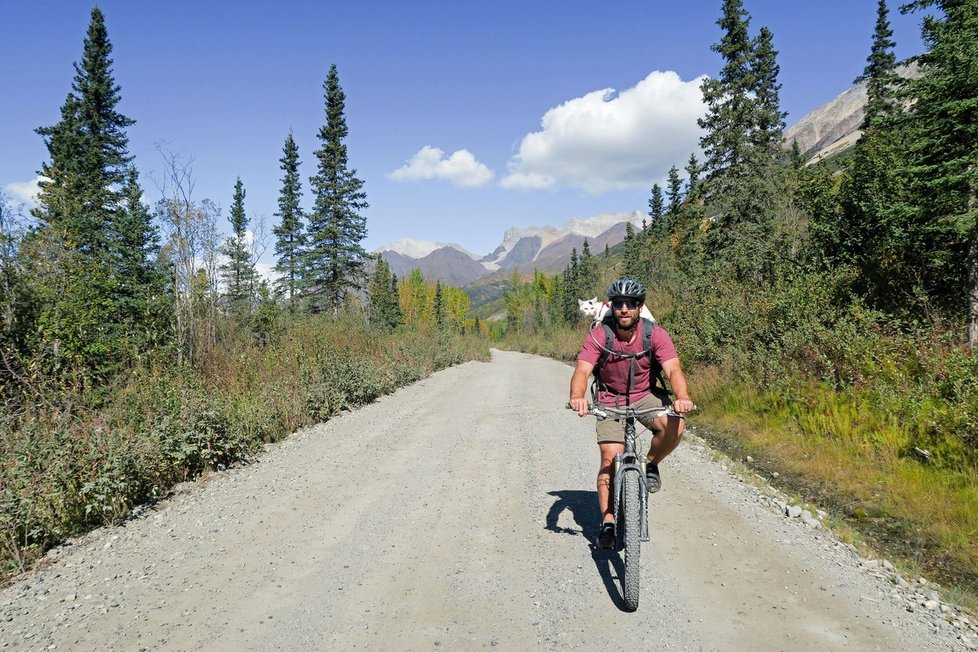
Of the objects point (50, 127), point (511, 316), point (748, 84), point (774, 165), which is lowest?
point (511, 316)

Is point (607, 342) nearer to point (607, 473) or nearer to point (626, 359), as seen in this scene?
point (626, 359)

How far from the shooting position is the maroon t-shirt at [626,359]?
420cm

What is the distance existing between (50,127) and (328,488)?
3210cm

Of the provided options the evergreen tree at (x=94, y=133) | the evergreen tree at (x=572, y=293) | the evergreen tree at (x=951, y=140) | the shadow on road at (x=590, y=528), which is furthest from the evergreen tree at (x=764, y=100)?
the evergreen tree at (x=572, y=293)

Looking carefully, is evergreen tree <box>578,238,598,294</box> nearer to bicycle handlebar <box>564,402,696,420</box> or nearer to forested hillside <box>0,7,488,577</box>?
forested hillside <box>0,7,488,577</box>

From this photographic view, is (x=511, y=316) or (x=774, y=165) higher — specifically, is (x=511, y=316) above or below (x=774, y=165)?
below

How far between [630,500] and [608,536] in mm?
569

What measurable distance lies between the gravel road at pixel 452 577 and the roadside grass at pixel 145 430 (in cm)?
32

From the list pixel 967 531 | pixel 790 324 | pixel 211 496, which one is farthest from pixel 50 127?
pixel 967 531

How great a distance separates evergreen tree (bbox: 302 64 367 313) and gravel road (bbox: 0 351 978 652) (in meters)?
24.3

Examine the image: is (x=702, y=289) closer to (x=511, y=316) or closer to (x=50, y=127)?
(x=50, y=127)

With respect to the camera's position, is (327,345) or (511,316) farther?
(511,316)

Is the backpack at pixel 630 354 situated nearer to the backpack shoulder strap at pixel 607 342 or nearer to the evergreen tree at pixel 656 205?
the backpack shoulder strap at pixel 607 342

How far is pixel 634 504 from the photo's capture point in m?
3.60
